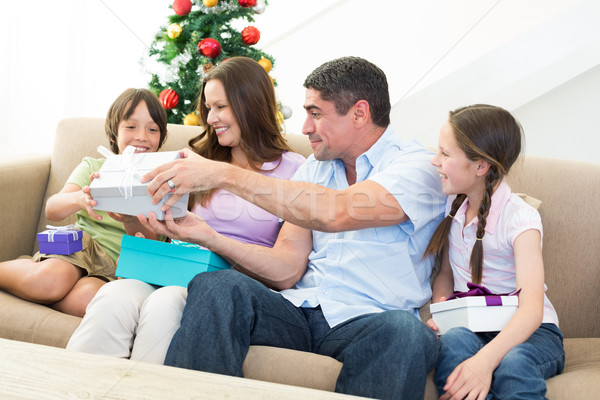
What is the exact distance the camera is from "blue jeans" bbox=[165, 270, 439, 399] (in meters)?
1.11

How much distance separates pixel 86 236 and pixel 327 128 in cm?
77

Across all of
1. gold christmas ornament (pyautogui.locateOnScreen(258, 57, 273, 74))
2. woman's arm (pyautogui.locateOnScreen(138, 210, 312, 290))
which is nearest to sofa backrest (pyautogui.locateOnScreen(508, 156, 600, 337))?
woman's arm (pyautogui.locateOnScreen(138, 210, 312, 290))

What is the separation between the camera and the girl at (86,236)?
1463mm

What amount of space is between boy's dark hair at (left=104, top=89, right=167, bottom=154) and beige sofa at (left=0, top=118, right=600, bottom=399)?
8cm

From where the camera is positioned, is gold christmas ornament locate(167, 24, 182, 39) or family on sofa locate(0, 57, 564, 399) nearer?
family on sofa locate(0, 57, 564, 399)

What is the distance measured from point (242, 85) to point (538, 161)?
0.89 metres

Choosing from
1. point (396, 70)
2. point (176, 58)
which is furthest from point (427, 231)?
point (396, 70)

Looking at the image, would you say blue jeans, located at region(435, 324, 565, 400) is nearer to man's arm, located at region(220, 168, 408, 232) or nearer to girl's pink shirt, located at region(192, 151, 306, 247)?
man's arm, located at region(220, 168, 408, 232)

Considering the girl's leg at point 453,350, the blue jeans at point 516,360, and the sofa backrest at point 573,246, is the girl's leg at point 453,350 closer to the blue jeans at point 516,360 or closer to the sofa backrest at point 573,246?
the blue jeans at point 516,360

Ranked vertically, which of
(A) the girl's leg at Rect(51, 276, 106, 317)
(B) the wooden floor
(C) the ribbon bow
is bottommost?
(A) the girl's leg at Rect(51, 276, 106, 317)

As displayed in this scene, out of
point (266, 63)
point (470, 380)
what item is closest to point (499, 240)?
point (470, 380)

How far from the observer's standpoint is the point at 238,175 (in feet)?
4.25

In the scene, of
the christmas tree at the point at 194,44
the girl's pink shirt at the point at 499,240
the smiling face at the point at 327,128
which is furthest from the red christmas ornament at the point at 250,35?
the girl's pink shirt at the point at 499,240

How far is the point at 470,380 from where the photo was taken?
111 cm
